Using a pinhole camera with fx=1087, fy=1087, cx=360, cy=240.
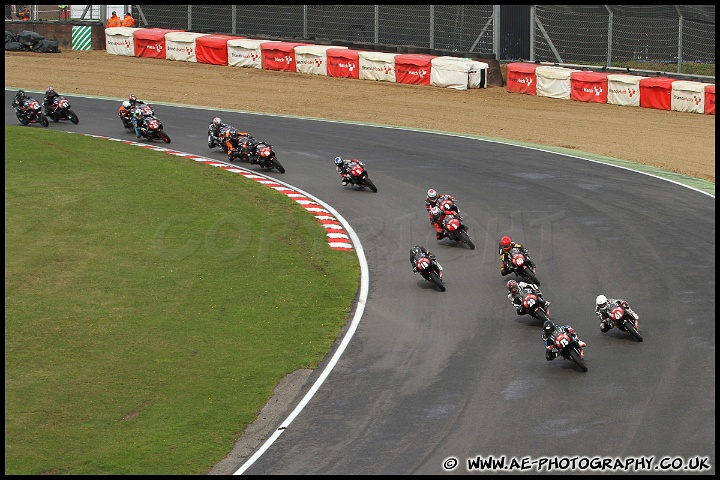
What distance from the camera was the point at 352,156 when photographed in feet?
123

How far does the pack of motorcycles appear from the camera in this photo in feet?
68.9

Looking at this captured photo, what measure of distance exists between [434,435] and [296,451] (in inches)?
87.8

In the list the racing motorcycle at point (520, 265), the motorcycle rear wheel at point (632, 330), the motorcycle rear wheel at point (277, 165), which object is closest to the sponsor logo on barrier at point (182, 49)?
the motorcycle rear wheel at point (277, 165)

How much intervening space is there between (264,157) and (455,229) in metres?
9.78

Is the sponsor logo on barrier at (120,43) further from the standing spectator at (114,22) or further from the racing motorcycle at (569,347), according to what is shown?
the racing motorcycle at (569,347)

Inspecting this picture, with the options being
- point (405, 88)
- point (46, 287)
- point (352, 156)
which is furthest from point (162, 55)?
point (46, 287)

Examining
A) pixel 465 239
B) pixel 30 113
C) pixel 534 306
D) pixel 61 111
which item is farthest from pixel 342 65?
pixel 534 306

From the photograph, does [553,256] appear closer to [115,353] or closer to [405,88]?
[115,353]

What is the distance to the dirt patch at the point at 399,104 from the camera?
128 ft

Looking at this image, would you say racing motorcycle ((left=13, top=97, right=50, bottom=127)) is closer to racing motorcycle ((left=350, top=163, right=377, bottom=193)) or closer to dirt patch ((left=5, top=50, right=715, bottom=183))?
dirt patch ((left=5, top=50, right=715, bottom=183))

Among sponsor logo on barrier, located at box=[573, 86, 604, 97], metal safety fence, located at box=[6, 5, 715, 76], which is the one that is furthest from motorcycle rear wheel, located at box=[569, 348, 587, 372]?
metal safety fence, located at box=[6, 5, 715, 76]

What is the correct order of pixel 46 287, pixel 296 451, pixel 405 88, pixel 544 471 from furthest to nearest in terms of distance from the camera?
pixel 405 88, pixel 46 287, pixel 296 451, pixel 544 471

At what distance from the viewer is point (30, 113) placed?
40594 mm

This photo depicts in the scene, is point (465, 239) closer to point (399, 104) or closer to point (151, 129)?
point (151, 129)
